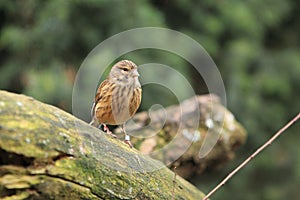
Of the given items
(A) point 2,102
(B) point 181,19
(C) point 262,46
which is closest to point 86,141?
(A) point 2,102

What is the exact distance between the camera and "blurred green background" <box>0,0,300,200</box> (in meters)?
5.71

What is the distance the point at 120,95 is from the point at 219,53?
3.57 metres

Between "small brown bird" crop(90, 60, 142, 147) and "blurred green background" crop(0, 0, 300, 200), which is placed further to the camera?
"blurred green background" crop(0, 0, 300, 200)

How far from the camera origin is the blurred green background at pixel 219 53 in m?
5.71

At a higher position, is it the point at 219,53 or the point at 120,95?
the point at 219,53

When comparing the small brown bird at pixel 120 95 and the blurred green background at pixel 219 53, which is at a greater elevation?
the blurred green background at pixel 219 53

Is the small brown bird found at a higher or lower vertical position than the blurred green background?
lower

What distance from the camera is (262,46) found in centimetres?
752

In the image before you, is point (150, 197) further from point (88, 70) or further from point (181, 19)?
point (181, 19)

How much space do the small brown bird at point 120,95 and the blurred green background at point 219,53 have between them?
1949 mm

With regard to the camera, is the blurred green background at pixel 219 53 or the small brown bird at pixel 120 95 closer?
the small brown bird at pixel 120 95

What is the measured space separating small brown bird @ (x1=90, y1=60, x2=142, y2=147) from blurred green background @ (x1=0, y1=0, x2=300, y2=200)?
1949 mm

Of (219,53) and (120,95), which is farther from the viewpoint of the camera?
(219,53)

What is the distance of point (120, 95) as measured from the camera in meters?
3.35
